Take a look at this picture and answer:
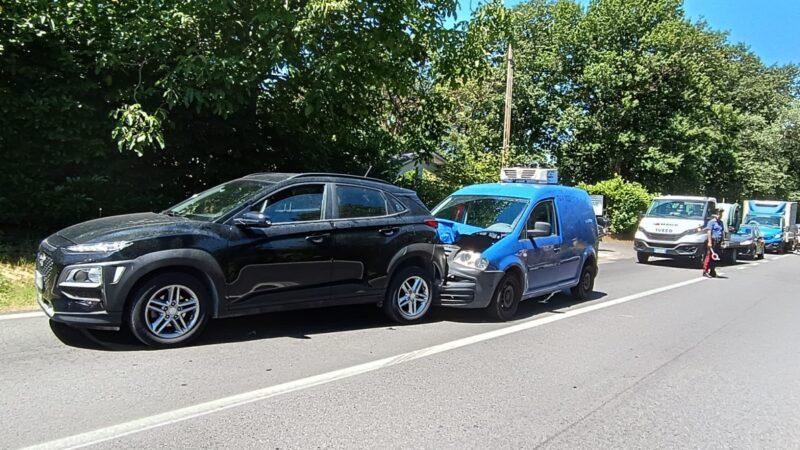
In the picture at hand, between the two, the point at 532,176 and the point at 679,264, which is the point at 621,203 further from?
the point at 532,176

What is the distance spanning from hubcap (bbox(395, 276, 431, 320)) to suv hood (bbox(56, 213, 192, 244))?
2.70 m

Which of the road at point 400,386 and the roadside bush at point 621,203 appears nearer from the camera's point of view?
the road at point 400,386

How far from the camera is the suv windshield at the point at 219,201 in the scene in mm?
6184

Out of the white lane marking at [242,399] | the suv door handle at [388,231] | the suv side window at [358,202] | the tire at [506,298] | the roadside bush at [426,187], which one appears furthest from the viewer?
the roadside bush at [426,187]

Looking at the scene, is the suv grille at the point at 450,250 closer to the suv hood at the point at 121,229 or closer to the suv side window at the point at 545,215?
the suv side window at the point at 545,215

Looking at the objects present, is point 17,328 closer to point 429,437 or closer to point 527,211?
point 429,437

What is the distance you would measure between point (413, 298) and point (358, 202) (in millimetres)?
1429

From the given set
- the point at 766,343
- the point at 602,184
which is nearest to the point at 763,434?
the point at 766,343

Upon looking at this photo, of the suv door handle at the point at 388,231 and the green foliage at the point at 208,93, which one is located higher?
the green foliage at the point at 208,93

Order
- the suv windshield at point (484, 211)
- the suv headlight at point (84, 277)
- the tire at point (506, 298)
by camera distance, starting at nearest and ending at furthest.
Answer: the suv headlight at point (84, 277)
the tire at point (506, 298)
the suv windshield at point (484, 211)

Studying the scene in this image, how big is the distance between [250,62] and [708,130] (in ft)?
89.3

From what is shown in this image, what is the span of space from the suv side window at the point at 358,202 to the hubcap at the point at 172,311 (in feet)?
6.20

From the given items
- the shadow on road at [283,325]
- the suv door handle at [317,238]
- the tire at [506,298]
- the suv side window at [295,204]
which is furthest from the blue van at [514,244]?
the suv side window at [295,204]

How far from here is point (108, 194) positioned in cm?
1043
